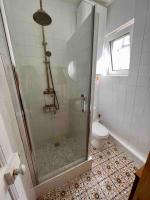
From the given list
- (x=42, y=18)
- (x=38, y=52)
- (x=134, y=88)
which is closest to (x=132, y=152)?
(x=134, y=88)

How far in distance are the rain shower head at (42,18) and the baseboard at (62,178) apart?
77.4 inches

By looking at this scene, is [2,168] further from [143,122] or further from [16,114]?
[143,122]

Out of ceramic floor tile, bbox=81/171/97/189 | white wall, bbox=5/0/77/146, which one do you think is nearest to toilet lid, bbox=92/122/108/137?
ceramic floor tile, bbox=81/171/97/189

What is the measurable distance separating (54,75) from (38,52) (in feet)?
1.31

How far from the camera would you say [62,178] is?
1227mm

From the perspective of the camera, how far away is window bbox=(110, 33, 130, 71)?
1.71 meters

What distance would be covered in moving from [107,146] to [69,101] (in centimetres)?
115

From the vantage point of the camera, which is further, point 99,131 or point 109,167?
point 99,131

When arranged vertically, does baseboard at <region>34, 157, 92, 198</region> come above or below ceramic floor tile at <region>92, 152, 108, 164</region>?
above

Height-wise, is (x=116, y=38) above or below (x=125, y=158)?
above

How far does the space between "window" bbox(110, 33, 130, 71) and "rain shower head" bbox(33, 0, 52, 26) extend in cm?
127

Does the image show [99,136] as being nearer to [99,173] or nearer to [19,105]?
[99,173]

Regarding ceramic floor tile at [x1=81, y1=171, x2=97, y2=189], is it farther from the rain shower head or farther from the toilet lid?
the rain shower head

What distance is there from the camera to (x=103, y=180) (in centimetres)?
129
